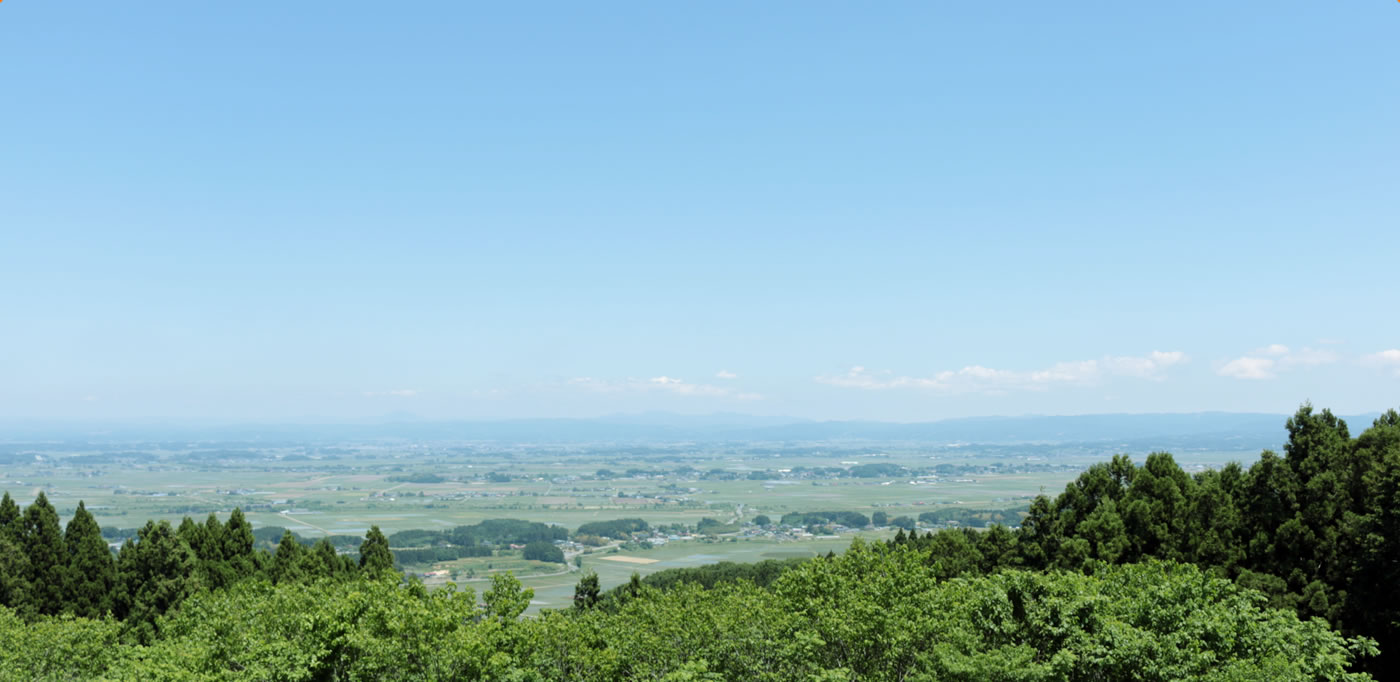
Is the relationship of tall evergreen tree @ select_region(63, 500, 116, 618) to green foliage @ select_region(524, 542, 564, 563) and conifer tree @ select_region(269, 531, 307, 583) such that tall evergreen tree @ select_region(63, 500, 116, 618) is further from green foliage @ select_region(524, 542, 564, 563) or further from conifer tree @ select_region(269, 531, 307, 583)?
green foliage @ select_region(524, 542, 564, 563)

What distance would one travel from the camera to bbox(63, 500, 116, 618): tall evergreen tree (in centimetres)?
3031

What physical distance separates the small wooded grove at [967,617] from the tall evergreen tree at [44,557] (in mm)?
6485

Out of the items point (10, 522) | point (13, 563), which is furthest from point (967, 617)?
point (10, 522)

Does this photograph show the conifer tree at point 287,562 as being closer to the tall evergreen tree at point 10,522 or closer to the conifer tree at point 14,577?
the conifer tree at point 14,577

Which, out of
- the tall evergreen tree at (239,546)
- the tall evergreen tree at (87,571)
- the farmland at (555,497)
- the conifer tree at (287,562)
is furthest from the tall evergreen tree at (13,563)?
the farmland at (555,497)

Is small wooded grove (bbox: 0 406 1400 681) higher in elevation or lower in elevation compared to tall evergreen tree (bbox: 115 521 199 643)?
higher

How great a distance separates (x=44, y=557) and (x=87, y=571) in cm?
173

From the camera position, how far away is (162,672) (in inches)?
532

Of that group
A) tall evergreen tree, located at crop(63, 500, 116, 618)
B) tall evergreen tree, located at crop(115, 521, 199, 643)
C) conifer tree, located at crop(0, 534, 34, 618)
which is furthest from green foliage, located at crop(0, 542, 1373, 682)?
conifer tree, located at crop(0, 534, 34, 618)

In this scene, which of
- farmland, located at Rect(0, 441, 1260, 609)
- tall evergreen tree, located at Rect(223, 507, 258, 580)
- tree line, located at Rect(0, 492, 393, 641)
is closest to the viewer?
tree line, located at Rect(0, 492, 393, 641)

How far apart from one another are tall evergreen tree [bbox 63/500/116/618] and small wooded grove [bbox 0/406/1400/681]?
5214 mm

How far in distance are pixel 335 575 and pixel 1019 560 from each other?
21.5m

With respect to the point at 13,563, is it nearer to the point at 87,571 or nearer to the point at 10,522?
the point at 10,522

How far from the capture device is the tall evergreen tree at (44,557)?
30516 millimetres
